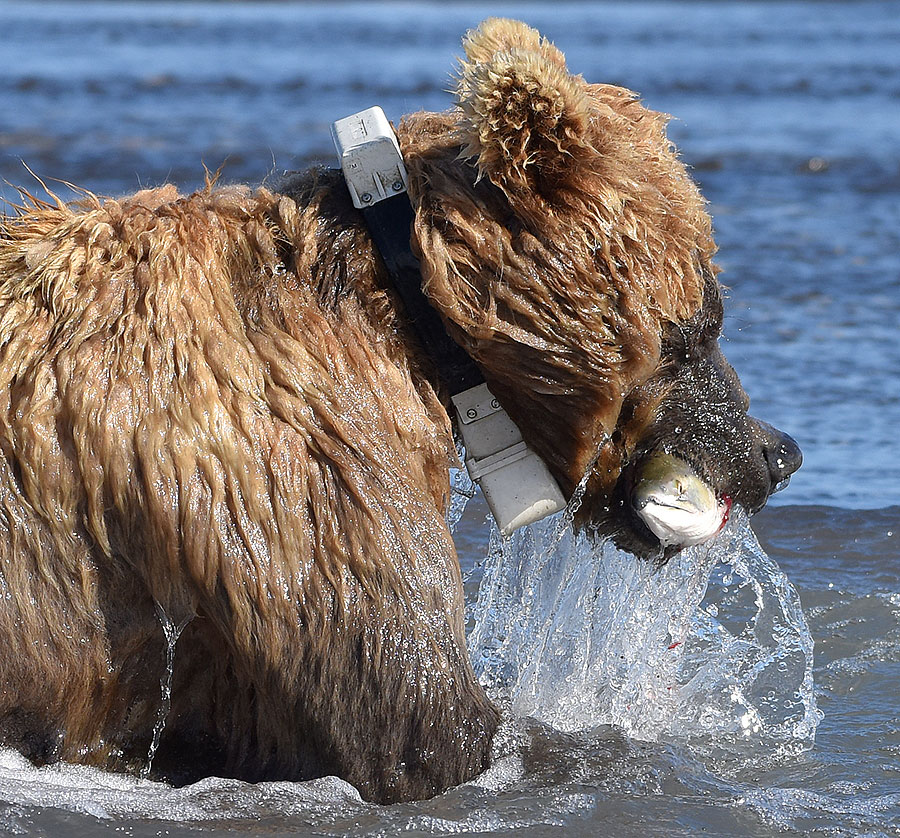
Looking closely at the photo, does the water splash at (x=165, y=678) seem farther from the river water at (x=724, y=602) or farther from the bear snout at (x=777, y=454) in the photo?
the bear snout at (x=777, y=454)

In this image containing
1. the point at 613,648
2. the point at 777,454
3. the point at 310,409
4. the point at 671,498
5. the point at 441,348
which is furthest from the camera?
the point at 613,648

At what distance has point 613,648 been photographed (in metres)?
4.44

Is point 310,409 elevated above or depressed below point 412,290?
below

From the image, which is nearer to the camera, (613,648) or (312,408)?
(312,408)

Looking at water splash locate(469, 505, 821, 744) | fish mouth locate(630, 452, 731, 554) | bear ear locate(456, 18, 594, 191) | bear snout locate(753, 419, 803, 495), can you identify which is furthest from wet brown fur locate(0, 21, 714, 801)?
water splash locate(469, 505, 821, 744)

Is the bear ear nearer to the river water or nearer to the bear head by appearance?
the bear head

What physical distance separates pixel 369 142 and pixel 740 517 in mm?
1397

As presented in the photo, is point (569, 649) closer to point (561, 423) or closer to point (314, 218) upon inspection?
point (561, 423)

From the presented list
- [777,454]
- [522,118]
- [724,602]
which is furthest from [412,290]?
[724,602]

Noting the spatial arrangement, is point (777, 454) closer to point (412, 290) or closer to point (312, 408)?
point (412, 290)

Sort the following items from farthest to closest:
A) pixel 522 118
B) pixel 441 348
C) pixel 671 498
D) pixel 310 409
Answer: pixel 671 498, pixel 441 348, pixel 310 409, pixel 522 118

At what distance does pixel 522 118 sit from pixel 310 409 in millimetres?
797

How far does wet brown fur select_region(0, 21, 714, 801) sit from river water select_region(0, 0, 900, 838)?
218 mm

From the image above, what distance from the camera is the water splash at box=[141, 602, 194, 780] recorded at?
10.6 ft
